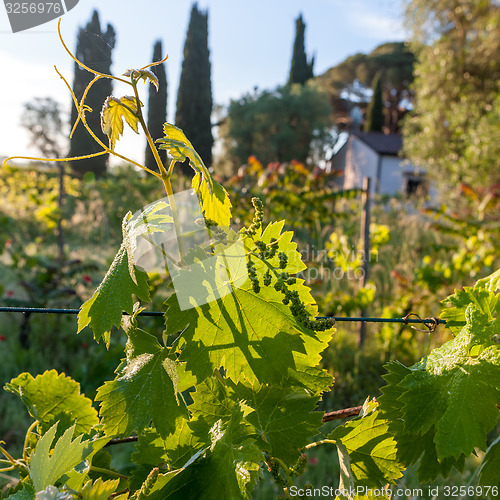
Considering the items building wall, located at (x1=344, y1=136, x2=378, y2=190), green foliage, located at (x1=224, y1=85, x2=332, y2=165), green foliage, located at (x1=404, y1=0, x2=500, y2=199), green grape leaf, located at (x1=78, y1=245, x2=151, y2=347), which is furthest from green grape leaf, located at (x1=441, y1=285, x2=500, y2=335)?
building wall, located at (x1=344, y1=136, x2=378, y2=190)

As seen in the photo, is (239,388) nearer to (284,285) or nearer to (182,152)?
(284,285)

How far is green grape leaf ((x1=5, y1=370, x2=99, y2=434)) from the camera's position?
794 millimetres

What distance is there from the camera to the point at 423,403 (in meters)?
0.66

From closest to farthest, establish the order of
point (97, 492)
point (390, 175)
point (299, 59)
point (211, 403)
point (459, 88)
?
point (97, 492)
point (211, 403)
point (459, 88)
point (390, 175)
point (299, 59)

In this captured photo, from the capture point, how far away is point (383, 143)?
20797 millimetres

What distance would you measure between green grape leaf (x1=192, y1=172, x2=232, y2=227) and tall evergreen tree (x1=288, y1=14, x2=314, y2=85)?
83.5ft

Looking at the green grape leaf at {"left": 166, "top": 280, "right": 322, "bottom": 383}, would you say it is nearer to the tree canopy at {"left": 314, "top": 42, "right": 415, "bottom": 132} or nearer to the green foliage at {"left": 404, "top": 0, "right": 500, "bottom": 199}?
the green foliage at {"left": 404, "top": 0, "right": 500, "bottom": 199}

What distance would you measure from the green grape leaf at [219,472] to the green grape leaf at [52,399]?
282 mm

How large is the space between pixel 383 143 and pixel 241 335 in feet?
71.1

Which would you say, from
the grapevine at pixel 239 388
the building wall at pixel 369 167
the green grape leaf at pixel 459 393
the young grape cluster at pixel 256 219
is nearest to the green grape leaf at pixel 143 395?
the grapevine at pixel 239 388

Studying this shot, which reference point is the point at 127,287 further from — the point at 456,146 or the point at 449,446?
the point at 456,146

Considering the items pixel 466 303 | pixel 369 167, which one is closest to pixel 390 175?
pixel 369 167

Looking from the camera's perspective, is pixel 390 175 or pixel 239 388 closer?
pixel 239 388

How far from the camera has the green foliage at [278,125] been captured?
19.5 m
